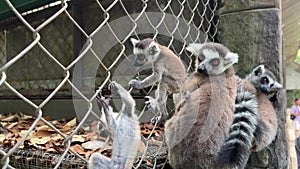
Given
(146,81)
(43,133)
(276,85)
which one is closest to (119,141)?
(146,81)

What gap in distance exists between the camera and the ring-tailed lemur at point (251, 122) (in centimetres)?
100

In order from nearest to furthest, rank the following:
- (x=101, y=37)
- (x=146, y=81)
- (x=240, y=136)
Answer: (x=240, y=136), (x=146, y=81), (x=101, y=37)

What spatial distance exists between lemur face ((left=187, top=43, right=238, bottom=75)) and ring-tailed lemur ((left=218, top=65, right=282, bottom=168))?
11cm

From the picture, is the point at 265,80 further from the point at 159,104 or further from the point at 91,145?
the point at 91,145

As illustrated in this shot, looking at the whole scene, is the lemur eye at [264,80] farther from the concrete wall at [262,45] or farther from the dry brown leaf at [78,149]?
the dry brown leaf at [78,149]

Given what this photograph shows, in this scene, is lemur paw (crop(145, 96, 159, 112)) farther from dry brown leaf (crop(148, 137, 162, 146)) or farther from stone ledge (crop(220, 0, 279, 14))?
stone ledge (crop(220, 0, 279, 14))

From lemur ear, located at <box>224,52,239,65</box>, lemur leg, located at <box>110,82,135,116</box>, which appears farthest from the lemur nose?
lemur leg, located at <box>110,82,135,116</box>

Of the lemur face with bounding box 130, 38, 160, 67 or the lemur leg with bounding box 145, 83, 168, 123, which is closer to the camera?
the lemur leg with bounding box 145, 83, 168, 123

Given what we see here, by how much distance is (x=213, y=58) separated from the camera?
4.35 feet

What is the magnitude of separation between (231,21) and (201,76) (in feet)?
1.39

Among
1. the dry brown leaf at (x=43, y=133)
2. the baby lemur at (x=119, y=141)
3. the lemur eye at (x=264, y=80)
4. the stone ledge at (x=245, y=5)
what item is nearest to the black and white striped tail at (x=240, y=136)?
the lemur eye at (x=264, y=80)

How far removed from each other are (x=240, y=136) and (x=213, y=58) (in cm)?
43

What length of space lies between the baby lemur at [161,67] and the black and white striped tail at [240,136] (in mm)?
502

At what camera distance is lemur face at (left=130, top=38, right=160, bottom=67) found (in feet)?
5.58
